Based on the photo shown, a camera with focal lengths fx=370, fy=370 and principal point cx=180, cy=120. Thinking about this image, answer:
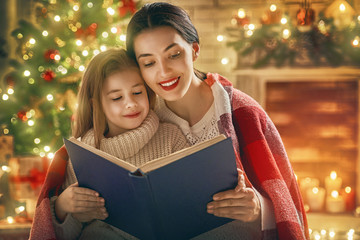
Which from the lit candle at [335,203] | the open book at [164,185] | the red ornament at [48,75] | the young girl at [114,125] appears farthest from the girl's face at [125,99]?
the lit candle at [335,203]

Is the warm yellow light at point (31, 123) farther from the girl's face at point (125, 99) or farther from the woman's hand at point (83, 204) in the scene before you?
the woman's hand at point (83, 204)

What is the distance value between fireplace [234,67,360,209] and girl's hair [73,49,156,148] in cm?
192

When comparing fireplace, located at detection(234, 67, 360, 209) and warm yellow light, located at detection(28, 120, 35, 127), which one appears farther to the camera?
fireplace, located at detection(234, 67, 360, 209)

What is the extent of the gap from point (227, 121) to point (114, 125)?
0.43 m

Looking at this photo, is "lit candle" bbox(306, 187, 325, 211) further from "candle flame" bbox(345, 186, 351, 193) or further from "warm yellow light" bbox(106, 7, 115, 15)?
"warm yellow light" bbox(106, 7, 115, 15)

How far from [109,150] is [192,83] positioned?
0.42 metres

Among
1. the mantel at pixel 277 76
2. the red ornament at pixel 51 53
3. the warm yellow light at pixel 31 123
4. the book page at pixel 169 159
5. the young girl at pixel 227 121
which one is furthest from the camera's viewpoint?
the mantel at pixel 277 76

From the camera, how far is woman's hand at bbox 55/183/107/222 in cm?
108

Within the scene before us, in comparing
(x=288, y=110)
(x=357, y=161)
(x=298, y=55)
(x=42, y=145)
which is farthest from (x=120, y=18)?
(x=357, y=161)

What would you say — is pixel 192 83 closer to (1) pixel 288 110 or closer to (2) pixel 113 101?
(2) pixel 113 101

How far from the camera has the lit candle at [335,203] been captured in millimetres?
3092

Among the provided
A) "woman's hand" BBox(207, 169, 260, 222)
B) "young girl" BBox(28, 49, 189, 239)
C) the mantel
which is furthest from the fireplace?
"woman's hand" BBox(207, 169, 260, 222)

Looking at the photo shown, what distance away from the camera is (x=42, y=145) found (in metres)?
Result: 2.68

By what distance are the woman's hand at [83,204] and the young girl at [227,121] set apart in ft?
1.08
